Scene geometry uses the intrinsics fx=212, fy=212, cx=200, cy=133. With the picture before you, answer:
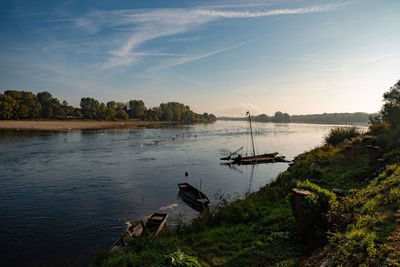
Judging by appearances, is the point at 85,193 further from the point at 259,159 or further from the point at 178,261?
the point at 259,159

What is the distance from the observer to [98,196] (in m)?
22.6

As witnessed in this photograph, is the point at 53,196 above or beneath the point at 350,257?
beneath

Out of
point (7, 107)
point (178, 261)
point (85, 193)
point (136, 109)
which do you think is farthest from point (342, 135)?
point (136, 109)

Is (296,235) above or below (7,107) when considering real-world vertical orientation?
below

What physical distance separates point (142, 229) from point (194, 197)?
7.86m

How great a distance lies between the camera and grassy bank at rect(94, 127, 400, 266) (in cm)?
530

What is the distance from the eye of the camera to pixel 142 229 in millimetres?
13703

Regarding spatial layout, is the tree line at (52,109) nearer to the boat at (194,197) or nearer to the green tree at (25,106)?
the green tree at (25,106)

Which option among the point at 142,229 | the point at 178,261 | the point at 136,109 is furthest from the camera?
the point at 136,109

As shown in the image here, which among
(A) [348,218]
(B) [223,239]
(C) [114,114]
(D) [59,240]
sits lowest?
(D) [59,240]

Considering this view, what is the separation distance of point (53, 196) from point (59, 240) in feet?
31.9

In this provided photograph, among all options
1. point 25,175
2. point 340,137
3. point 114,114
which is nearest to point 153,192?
point 25,175

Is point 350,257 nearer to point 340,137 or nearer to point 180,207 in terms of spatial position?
point 180,207

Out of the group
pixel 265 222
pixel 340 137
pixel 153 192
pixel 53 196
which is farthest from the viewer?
pixel 340 137
